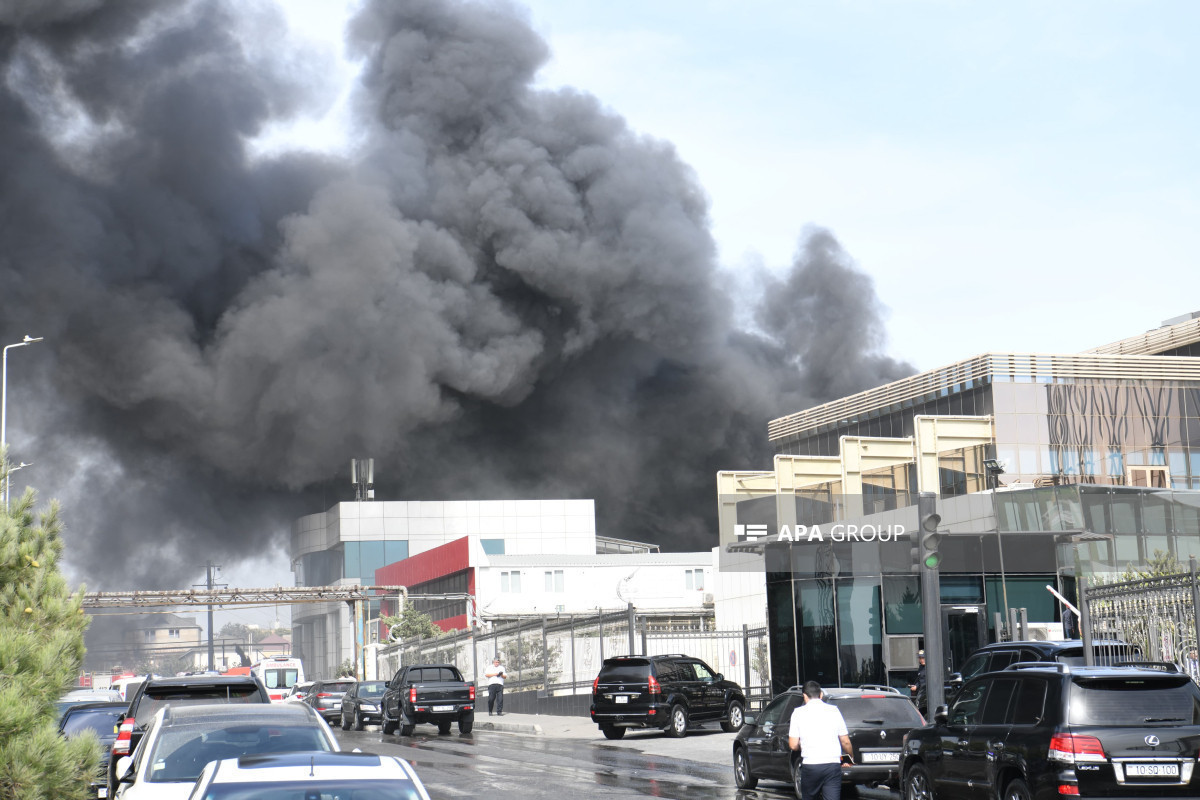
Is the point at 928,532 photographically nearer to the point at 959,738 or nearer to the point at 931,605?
the point at 931,605

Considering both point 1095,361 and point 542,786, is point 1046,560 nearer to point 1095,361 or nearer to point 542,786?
point 542,786

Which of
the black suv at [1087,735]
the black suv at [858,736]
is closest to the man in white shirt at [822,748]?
the black suv at [1087,735]

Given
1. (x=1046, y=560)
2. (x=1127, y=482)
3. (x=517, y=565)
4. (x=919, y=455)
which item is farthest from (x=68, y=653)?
(x=517, y=565)

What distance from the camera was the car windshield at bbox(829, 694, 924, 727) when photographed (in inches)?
573

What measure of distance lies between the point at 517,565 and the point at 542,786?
185 ft

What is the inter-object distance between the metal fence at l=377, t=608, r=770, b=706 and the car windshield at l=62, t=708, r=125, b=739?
12490 mm

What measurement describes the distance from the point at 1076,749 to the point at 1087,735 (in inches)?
5.2

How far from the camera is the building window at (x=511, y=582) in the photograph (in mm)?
70312

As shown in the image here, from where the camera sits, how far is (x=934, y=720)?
38.3ft

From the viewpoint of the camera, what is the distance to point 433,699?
→ 91.4ft

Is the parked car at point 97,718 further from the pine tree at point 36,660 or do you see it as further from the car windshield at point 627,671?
the car windshield at point 627,671

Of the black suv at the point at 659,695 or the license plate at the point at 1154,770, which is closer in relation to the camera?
the license plate at the point at 1154,770

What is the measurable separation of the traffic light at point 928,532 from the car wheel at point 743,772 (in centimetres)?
313

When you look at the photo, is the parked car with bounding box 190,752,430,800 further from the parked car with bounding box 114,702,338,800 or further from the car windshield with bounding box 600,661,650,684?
the car windshield with bounding box 600,661,650,684
